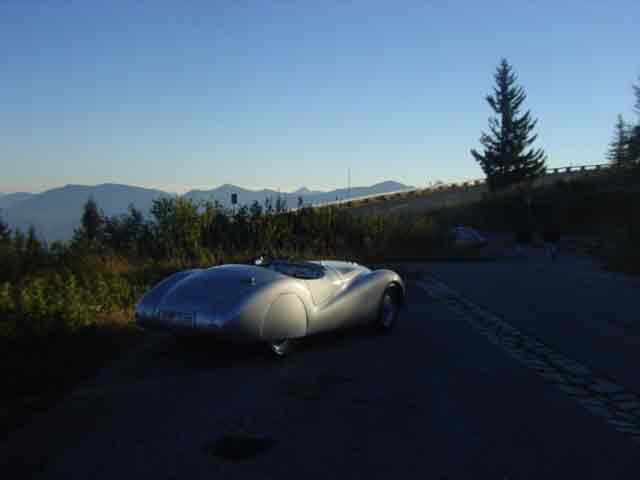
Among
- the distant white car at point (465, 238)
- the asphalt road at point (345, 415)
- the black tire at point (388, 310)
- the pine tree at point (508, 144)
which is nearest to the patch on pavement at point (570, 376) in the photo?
the asphalt road at point (345, 415)

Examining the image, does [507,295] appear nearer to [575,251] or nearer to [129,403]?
[129,403]

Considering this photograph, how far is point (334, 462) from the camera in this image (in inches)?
148

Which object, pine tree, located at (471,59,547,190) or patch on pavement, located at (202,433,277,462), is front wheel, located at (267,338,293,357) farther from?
pine tree, located at (471,59,547,190)

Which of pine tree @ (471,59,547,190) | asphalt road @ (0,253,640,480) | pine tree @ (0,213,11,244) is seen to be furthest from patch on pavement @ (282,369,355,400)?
pine tree @ (471,59,547,190)

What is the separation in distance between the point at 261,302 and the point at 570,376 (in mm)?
3101

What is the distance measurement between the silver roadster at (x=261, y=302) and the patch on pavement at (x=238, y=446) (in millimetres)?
1779

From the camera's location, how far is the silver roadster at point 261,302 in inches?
235

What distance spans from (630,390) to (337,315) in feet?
10.3

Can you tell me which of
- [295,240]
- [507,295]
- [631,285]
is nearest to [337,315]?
[507,295]

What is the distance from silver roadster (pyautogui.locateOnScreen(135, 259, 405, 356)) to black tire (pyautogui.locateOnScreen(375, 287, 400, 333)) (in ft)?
1.29

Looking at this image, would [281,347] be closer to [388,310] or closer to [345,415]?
[345,415]

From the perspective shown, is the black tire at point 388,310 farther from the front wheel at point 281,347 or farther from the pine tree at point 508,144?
the pine tree at point 508,144

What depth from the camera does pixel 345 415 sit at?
4.70 meters

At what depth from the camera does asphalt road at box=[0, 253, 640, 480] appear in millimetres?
3723
